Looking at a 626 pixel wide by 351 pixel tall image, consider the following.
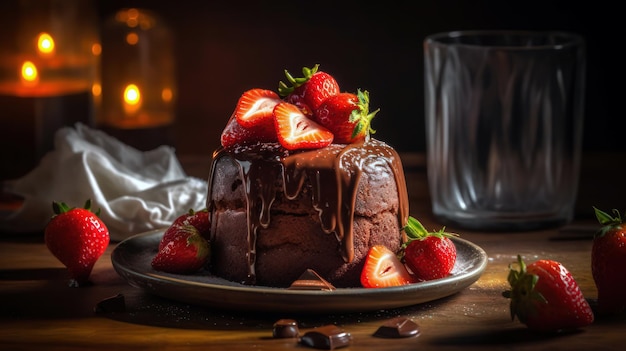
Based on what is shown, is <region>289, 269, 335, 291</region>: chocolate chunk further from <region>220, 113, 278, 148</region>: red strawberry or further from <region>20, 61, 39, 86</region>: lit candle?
<region>20, 61, 39, 86</region>: lit candle

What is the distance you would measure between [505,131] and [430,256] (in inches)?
30.6

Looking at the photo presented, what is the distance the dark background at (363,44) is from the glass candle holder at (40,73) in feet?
0.58

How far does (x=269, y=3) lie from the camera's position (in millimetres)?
3504

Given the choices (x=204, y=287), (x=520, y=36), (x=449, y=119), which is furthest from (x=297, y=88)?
(x=520, y=36)

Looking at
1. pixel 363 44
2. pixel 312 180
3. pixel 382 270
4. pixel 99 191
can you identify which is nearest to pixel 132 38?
pixel 363 44

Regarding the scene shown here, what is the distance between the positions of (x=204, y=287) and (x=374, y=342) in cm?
30

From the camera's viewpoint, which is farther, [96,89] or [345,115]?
[96,89]

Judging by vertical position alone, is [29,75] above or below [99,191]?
above

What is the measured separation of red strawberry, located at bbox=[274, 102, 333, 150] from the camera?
196 centimetres

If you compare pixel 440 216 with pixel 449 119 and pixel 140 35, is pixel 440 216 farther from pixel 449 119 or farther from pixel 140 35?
pixel 140 35

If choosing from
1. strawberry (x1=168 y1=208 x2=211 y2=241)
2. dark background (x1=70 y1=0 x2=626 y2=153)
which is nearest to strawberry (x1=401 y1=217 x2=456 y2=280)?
strawberry (x1=168 y1=208 x2=211 y2=241)

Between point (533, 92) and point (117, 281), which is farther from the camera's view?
point (533, 92)

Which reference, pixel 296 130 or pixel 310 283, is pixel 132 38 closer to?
pixel 296 130

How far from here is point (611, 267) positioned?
189cm
